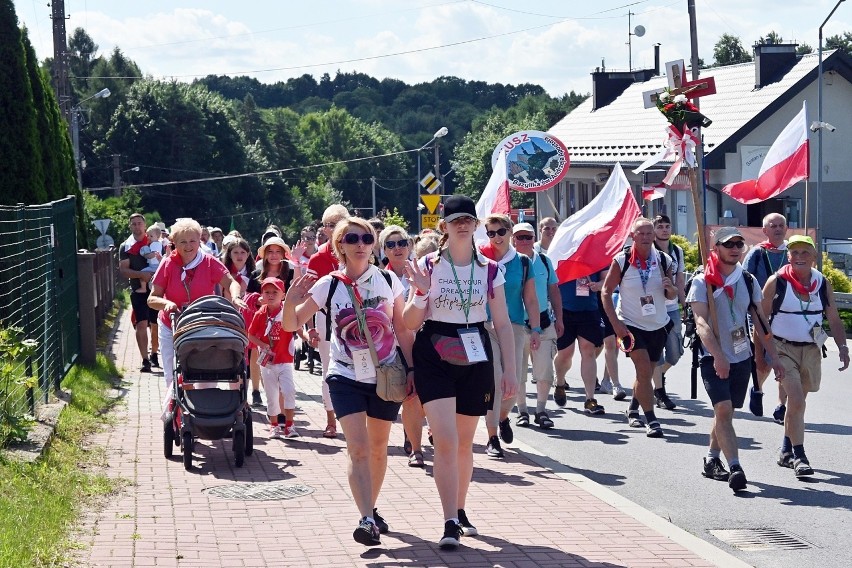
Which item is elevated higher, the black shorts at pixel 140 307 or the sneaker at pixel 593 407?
the black shorts at pixel 140 307

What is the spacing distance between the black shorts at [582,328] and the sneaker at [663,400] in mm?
880

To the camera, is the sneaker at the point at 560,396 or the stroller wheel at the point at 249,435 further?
the sneaker at the point at 560,396

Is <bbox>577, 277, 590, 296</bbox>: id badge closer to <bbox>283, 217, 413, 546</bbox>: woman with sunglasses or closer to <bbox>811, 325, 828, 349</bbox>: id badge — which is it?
<bbox>811, 325, 828, 349</bbox>: id badge

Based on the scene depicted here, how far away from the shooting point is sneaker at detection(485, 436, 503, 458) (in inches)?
398

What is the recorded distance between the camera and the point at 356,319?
6914 millimetres

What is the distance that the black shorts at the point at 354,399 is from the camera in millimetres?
6855

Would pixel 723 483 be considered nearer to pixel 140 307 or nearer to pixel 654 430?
pixel 654 430

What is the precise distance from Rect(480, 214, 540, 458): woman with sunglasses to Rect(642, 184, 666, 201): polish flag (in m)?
20.3

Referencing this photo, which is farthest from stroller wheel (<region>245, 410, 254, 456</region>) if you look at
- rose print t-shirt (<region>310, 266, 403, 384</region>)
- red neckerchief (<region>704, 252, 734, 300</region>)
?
red neckerchief (<region>704, 252, 734, 300</region>)

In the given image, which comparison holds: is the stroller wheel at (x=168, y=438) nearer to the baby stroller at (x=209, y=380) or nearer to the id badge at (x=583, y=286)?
the baby stroller at (x=209, y=380)

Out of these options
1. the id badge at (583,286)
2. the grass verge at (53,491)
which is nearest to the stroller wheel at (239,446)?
the grass verge at (53,491)

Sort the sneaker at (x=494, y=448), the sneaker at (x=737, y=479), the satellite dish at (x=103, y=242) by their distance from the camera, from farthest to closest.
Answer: the satellite dish at (x=103, y=242) < the sneaker at (x=494, y=448) < the sneaker at (x=737, y=479)

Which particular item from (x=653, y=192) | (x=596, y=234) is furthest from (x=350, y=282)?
(x=653, y=192)

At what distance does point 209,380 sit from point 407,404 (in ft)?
4.90
